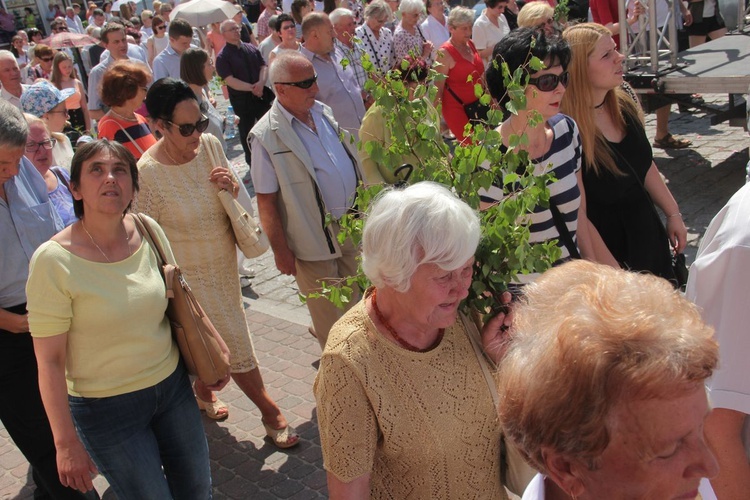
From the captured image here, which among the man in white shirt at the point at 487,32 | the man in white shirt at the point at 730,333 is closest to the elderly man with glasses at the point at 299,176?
the man in white shirt at the point at 730,333

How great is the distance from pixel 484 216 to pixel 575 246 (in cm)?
125

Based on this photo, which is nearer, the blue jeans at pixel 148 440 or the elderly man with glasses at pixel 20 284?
the blue jeans at pixel 148 440

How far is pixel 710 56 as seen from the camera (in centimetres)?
863

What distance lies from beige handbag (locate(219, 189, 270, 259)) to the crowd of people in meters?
0.08

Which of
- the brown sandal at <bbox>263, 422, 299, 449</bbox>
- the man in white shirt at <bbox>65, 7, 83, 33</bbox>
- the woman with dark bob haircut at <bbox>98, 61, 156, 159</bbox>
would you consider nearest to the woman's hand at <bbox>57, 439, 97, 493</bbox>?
the brown sandal at <bbox>263, 422, 299, 449</bbox>

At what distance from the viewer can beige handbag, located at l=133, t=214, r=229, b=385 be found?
3.34 meters

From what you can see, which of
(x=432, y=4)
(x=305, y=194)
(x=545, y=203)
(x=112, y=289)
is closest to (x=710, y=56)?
(x=432, y=4)

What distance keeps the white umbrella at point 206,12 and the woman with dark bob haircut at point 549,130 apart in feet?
33.0

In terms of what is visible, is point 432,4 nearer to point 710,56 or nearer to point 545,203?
point 710,56

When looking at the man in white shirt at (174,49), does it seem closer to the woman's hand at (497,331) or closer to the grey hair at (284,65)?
the grey hair at (284,65)

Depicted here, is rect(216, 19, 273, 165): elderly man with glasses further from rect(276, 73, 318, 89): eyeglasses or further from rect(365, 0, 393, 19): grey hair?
rect(276, 73, 318, 89): eyeglasses

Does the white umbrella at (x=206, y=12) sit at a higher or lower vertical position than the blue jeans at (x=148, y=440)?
higher

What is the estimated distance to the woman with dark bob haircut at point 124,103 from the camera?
5.47m

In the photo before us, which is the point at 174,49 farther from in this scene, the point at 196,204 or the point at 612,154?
the point at 612,154
